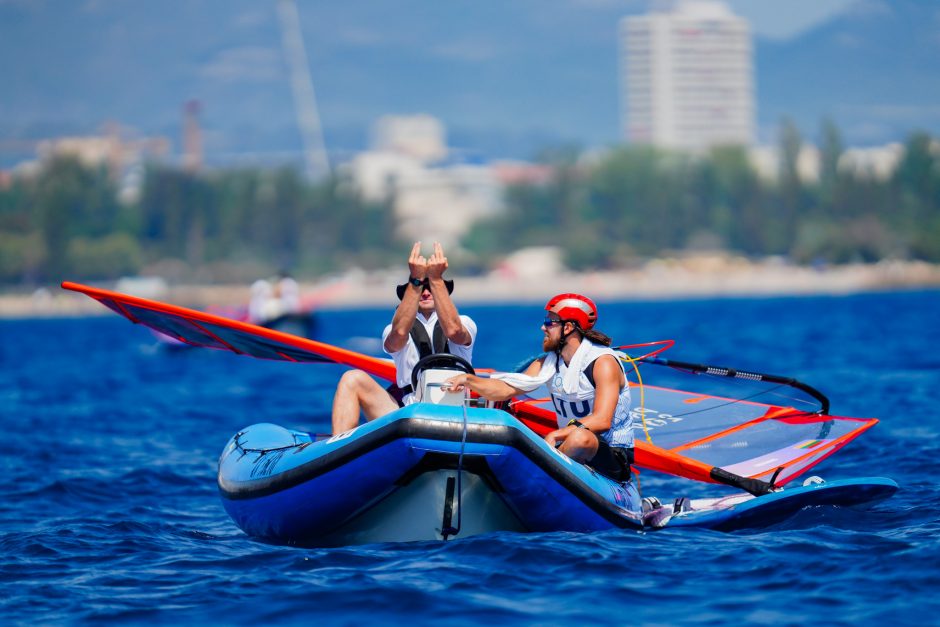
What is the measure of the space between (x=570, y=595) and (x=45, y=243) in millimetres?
133010

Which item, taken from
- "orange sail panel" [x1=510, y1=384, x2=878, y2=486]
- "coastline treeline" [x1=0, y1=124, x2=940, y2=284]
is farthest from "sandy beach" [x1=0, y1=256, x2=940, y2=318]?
"orange sail panel" [x1=510, y1=384, x2=878, y2=486]

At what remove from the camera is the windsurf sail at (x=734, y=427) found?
1109 cm

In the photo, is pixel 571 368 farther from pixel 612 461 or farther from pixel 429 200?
Result: pixel 429 200

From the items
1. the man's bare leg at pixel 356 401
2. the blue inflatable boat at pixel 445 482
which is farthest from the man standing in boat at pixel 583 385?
the man's bare leg at pixel 356 401

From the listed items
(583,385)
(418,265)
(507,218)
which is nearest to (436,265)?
(418,265)

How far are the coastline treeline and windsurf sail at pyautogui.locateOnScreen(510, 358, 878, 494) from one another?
124226 millimetres

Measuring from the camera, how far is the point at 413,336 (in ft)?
31.8

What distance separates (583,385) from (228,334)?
379 centimetres

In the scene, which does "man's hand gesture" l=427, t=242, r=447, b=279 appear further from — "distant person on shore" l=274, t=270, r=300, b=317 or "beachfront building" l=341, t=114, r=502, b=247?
"beachfront building" l=341, t=114, r=502, b=247

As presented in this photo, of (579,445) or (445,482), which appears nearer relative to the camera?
(445,482)

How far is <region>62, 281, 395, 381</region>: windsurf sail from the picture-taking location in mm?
11070

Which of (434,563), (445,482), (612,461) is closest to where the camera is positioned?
(434,563)

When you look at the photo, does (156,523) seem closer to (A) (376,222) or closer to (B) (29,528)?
(B) (29,528)

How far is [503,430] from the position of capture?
27.0 feet
